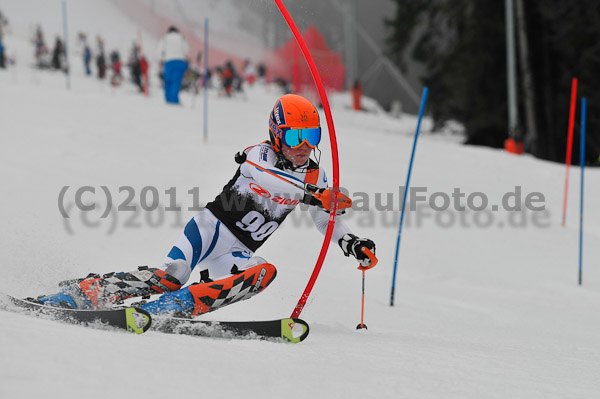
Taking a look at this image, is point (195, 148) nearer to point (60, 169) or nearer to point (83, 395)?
point (60, 169)

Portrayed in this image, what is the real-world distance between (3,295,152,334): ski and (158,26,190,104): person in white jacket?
34.9ft

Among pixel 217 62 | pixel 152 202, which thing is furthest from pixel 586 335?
pixel 217 62

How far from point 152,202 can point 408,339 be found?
14.4ft

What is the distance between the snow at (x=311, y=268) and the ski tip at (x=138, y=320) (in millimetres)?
88

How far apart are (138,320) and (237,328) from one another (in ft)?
1.85

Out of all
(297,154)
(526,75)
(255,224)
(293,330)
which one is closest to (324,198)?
(297,154)

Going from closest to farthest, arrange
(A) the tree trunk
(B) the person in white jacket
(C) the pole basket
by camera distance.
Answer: (B) the person in white jacket
(C) the pole basket
(A) the tree trunk

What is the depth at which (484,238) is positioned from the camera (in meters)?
8.29

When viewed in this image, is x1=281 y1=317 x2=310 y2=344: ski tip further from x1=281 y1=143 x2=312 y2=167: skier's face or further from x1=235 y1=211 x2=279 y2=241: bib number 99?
x1=281 y1=143 x2=312 y2=167: skier's face

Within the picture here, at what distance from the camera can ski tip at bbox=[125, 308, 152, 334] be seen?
295 centimetres

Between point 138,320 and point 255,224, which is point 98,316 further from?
point 255,224

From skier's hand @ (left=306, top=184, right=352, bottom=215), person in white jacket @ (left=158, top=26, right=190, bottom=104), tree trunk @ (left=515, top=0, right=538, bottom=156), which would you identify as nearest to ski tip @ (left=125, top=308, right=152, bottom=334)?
skier's hand @ (left=306, top=184, right=352, bottom=215)

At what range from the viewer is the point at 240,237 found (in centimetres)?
407

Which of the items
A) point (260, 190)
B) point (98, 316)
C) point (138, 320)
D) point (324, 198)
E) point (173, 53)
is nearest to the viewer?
point (138, 320)
